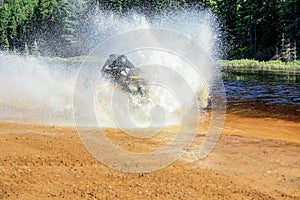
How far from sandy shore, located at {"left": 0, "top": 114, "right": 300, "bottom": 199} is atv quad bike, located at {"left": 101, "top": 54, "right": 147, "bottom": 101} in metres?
3.43

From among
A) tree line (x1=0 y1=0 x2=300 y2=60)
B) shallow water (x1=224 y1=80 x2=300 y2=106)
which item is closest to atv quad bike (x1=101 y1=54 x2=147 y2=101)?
shallow water (x1=224 y1=80 x2=300 y2=106)

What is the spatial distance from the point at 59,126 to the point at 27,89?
633cm

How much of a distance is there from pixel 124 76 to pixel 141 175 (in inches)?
261

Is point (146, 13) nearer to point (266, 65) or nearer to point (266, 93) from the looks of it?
point (266, 65)

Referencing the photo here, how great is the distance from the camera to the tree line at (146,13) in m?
51.7

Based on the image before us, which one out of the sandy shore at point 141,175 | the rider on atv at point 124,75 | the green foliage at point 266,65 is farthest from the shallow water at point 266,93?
the green foliage at point 266,65

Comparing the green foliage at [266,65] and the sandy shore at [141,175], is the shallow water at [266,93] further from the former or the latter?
the green foliage at [266,65]

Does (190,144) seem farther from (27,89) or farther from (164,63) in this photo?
(27,89)

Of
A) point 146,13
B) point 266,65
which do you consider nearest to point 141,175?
point 266,65

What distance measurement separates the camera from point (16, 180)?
582 centimetres

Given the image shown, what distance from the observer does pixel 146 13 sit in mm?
71688

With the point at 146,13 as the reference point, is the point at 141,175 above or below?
below

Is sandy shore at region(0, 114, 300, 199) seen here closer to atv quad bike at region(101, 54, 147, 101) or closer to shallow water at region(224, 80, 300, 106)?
atv quad bike at region(101, 54, 147, 101)

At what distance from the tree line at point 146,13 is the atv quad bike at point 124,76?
123ft
